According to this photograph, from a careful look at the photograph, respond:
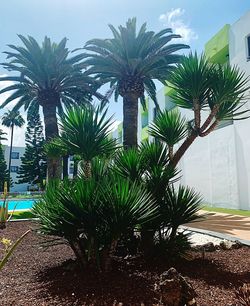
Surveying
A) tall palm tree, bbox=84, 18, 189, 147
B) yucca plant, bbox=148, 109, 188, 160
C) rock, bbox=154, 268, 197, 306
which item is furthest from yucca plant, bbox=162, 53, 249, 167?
tall palm tree, bbox=84, 18, 189, 147

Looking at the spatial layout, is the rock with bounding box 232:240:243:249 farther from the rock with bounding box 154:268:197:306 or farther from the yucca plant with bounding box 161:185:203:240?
the rock with bounding box 154:268:197:306

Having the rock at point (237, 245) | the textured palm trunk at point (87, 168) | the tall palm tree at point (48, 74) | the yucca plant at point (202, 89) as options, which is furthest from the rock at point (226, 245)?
the tall palm tree at point (48, 74)

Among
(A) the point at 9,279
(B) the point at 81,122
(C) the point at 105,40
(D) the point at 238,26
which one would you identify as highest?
(D) the point at 238,26

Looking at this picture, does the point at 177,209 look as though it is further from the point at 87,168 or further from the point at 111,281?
the point at 87,168

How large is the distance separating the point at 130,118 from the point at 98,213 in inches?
489

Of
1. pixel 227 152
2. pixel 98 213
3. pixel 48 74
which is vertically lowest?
pixel 98 213

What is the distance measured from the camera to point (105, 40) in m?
16.7

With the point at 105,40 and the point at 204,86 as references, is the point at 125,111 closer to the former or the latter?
the point at 105,40

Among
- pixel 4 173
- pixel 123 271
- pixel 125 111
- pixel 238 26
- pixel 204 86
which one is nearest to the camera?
pixel 123 271

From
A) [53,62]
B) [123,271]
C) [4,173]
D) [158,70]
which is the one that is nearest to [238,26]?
[158,70]

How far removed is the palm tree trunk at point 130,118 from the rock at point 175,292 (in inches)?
510

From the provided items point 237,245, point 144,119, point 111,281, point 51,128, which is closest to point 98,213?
point 111,281

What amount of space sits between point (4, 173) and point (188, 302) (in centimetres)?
4962

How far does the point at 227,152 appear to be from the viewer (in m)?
18.2
